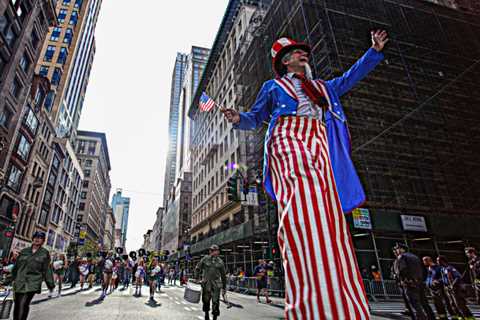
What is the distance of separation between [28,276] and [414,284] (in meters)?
8.51

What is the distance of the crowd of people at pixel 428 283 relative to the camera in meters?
6.87

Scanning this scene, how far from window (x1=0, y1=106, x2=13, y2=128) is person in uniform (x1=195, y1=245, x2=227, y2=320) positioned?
29.7 m

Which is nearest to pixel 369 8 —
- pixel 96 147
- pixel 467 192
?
pixel 467 192

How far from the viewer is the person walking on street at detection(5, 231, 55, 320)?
522cm

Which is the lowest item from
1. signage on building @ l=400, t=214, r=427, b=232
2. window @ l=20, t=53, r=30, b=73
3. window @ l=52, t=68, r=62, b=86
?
signage on building @ l=400, t=214, r=427, b=232

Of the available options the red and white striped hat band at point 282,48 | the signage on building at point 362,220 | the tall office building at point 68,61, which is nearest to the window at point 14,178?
the tall office building at point 68,61

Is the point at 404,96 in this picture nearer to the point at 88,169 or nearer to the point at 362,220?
the point at 362,220

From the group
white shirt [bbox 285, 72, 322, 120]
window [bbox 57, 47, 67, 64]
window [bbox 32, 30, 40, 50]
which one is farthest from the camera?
window [bbox 57, 47, 67, 64]

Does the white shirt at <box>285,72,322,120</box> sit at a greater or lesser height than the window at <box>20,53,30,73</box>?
lesser

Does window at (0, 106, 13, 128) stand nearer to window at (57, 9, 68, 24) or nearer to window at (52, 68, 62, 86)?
window at (52, 68, 62, 86)

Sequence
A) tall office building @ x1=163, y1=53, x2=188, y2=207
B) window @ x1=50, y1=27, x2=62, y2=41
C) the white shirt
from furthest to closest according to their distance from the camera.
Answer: tall office building @ x1=163, y1=53, x2=188, y2=207 < window @ x1=50, y1=27, x2=62, y2=41 < the white shirt

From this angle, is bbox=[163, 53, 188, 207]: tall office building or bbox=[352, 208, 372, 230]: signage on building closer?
bbox=[352, 208, 372, 230]: signage on building

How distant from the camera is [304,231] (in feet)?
4.82

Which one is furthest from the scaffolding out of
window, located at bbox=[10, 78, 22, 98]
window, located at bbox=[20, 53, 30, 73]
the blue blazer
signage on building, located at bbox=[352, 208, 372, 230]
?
window, located at bbox=[20, 53, 30, 73]
